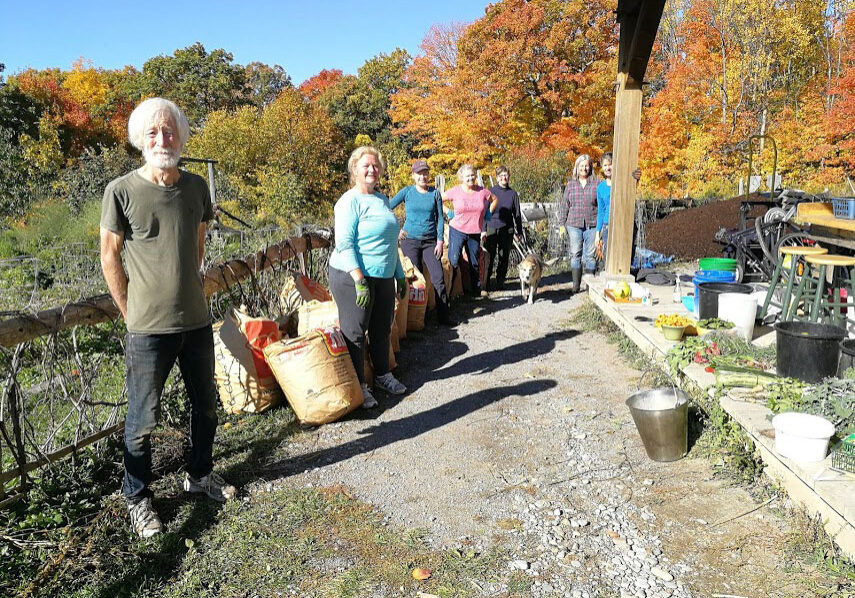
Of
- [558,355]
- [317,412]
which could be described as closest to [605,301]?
[558,355]

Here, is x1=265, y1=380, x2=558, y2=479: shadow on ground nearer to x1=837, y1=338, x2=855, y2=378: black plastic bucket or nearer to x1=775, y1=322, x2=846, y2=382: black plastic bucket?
x1=775, y1=322, x2=846, y2=382: black plastic bucket

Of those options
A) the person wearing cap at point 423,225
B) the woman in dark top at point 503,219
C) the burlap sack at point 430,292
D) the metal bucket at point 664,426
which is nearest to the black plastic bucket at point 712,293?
the metal bucket at point 664,426

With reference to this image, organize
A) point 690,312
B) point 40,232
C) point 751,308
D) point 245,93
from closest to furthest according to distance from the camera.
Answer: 1. point 751,308
2. point 690,312
3. point 40,232
4. point 245,93

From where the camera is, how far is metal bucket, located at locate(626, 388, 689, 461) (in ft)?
11.8

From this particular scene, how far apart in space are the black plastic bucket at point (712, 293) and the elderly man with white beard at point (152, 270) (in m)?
3.74

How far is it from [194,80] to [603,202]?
39.0 meters

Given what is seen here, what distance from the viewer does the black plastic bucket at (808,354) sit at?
12.1ft

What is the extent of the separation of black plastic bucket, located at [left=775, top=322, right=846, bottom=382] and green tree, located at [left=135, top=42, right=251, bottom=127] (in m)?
40.9

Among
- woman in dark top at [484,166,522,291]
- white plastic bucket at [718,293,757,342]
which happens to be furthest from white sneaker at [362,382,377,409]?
woman in dark top at [484,166,522,291]

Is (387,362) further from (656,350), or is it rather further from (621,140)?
(621,140)

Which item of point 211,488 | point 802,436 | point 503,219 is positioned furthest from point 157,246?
point 503,219

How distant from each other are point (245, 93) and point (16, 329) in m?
46.5

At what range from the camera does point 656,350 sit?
4.87 m

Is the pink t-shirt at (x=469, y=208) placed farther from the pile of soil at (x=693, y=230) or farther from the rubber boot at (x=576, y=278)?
the pile of soil at (x=693, y=230)
